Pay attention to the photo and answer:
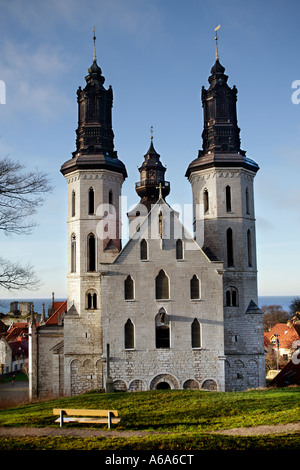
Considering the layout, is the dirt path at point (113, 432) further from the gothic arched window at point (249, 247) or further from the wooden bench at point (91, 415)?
the gothic arched window at point (249, 247)

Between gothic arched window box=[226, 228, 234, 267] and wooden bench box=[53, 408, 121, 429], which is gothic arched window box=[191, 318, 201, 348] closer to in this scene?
gothic arched window box=[226, 228, 234, 267]

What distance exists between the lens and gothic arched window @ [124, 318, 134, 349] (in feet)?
91.1

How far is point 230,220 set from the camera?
3112 centimetres

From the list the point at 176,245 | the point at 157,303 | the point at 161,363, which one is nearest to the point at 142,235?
the point at 176,245

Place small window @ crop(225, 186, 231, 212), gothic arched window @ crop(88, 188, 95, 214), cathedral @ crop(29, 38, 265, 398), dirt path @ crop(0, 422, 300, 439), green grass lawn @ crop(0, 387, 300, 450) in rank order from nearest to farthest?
green grass lawn @ crop(0, 387, 300, 450)
dirt path @ crop(0, 422, 300, 439)
cathedral @ crop(29, 38, 265, 398)
small window @ crop(225, 186, 231, 212)
gothic arched window @ crop(88, 188, 95, 214)

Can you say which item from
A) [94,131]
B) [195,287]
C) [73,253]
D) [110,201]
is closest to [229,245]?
[195,287]

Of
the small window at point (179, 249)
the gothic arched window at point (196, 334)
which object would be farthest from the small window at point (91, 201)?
the gothic arched window at point (196, 334)

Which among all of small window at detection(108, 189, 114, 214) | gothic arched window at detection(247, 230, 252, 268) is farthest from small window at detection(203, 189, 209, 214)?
small window at detection(108, 189, 114, 214)

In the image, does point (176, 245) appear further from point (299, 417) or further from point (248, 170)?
point (299, 417)

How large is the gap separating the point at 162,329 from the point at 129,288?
314 centimetres

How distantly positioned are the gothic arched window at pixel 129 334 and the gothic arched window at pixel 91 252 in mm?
4993

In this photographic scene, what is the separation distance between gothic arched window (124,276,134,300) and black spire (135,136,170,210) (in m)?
16.5

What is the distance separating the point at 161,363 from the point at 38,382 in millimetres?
8974

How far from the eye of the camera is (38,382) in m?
31.0
